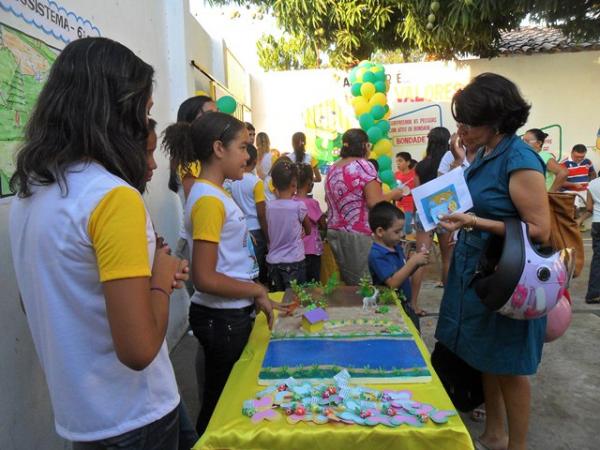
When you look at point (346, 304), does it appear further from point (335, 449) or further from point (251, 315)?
point (335, 449)

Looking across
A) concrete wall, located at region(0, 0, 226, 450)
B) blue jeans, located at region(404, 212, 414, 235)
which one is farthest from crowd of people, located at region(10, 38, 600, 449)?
blue jeans, located at region(404, 212, 414, 235)

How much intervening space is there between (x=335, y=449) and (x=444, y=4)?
29.9 feet

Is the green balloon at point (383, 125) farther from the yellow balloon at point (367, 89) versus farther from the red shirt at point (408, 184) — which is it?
the red shirt at point (408, 184)

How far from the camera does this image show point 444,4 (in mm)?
8617

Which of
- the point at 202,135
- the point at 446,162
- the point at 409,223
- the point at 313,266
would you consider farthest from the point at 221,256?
the point at 409,223

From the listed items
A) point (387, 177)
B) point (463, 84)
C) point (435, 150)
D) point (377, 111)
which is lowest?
point (387, 177)

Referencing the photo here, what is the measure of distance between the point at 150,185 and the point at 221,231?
6.23ft

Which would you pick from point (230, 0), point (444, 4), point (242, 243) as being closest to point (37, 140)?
point (242, 243)

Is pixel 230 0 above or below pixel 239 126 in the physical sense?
above

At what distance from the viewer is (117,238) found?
3.08ft

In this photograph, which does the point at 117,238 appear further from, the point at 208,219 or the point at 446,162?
the point at 446,162

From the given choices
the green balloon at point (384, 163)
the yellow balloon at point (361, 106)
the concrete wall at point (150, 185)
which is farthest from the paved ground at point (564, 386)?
the yellow balloon at point (361, 106)

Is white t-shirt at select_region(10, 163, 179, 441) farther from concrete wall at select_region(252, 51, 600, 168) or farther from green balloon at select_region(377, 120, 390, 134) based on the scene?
concrete wall at select_region(252, 51, 600, 168)

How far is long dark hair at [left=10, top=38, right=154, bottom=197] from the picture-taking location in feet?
3.30
